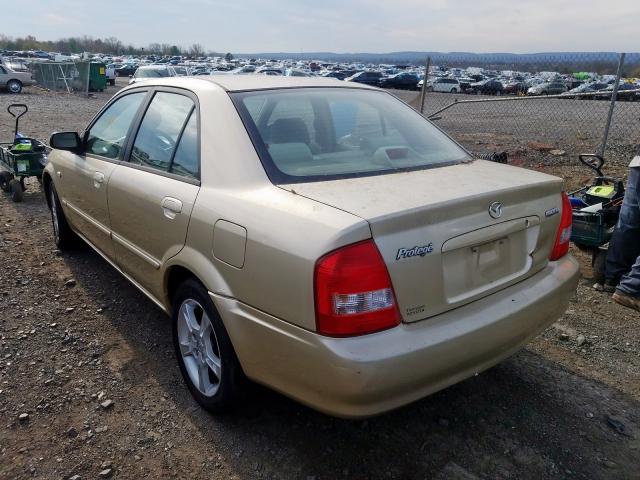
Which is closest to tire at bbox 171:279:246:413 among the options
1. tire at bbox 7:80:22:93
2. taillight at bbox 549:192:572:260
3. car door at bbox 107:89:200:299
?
car door at bbox 107:89:200:299

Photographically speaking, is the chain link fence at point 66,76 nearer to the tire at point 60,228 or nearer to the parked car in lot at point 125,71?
the parked car in lot at point 125,71

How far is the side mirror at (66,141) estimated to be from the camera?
3.99 metres

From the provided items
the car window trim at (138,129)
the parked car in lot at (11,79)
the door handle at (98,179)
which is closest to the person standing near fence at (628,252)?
the car window trim at (138,129)

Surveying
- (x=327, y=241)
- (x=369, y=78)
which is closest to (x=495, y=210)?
(x=327, y=241)

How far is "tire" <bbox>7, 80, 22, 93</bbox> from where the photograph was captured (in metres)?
28.6

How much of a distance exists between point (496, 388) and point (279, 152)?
1.84 m

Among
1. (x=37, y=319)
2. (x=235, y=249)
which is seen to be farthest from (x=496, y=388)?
(x=37, y=319)

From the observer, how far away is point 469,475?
92.8 inches

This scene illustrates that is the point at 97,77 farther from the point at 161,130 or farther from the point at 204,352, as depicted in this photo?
the point at 204,352

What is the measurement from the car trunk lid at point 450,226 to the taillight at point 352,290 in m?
0.06

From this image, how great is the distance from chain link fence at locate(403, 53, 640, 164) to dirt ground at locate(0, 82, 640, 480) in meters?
4.75

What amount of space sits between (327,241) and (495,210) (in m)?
0.84

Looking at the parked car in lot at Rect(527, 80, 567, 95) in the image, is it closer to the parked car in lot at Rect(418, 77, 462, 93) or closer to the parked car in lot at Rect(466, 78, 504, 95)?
the parked car in lot at Rect(466, 78, 504, 95)

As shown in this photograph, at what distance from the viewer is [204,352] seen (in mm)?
2744
